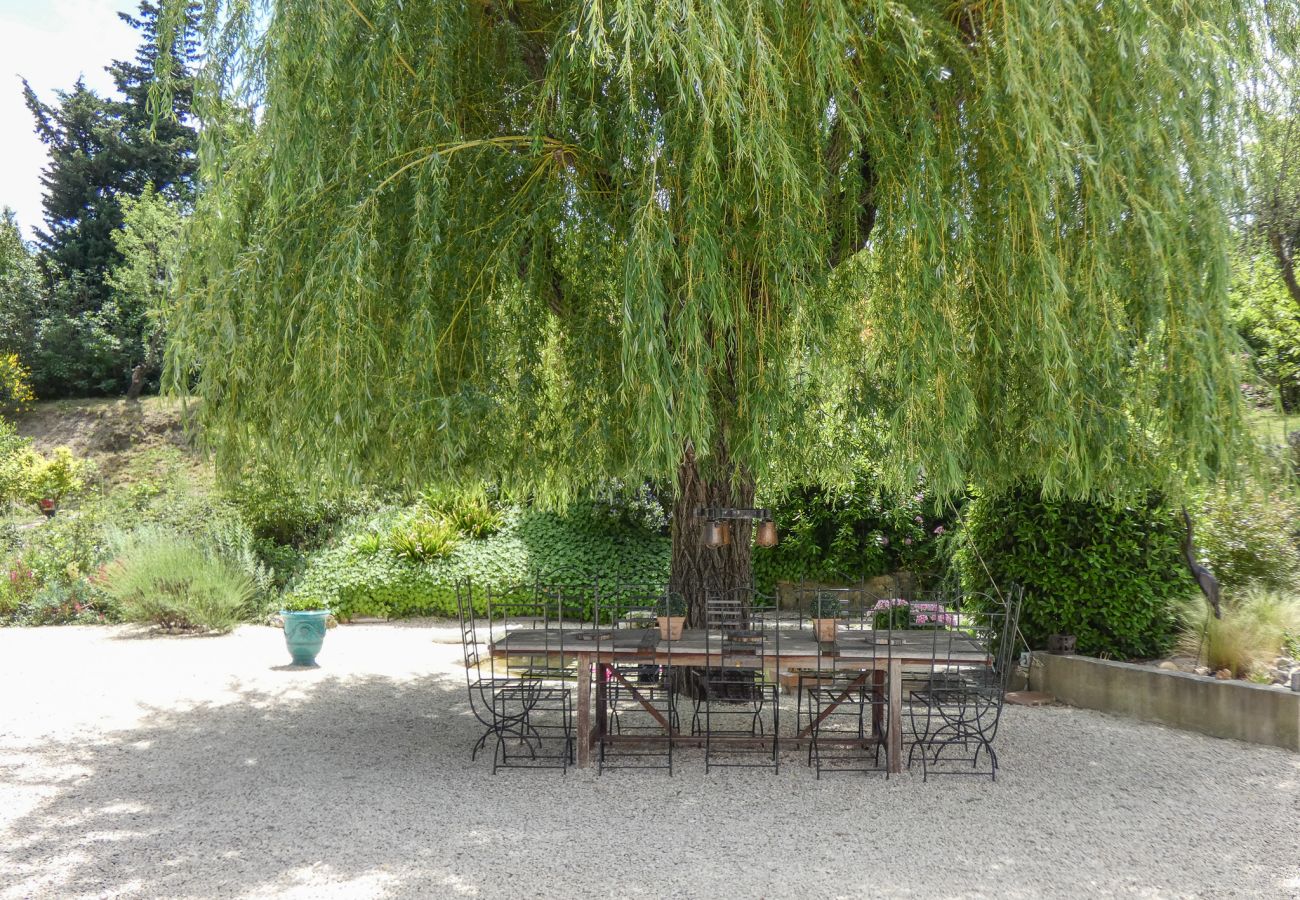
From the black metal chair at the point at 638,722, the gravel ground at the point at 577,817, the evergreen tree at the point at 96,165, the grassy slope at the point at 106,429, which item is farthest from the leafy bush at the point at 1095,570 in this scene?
the evergreen tree at the point at 96,165

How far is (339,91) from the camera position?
181 inches

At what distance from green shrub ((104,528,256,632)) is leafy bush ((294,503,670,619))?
45.0 inches

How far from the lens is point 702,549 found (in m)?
6.58

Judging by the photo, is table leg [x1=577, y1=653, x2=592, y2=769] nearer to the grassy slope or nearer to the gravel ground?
the gravel ground

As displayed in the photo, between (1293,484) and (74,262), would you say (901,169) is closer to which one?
(1293,484)

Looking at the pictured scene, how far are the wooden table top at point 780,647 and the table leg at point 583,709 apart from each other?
3.6 inches

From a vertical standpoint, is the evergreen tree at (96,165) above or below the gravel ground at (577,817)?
above

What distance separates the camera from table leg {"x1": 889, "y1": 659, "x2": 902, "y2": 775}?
493 centimetres

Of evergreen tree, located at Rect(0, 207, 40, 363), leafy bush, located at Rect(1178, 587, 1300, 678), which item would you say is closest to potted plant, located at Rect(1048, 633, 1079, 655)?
leafy bush, located at Rect(1178, 587, 1300, 678)

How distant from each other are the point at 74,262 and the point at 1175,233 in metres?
24.2

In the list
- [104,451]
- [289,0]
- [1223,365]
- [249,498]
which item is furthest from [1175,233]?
[104,451]

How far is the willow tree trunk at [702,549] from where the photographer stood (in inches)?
257

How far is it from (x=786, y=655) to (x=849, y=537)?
6.33 metres

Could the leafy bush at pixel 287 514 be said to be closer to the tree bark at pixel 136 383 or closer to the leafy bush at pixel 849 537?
the leafy bush at pixel 849 537
